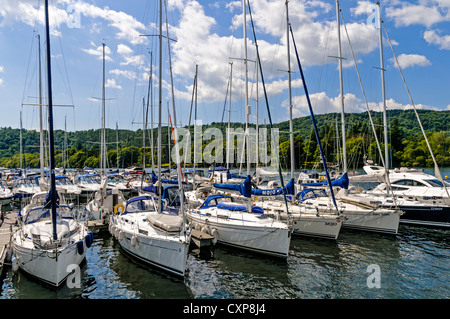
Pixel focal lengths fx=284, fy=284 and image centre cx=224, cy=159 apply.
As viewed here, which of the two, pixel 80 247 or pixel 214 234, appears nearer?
pixel 80 247

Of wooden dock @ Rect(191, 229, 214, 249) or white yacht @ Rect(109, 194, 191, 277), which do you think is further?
wooden dock @ Rect(191, 229, 214, 249)

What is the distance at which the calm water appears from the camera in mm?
10969

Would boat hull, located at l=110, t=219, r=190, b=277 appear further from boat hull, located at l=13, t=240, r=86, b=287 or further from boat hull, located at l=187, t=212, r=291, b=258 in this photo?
boat hull, located at l=187, t=212, r=291, b=258

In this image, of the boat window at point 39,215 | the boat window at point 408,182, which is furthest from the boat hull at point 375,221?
the boat window at point 39,215

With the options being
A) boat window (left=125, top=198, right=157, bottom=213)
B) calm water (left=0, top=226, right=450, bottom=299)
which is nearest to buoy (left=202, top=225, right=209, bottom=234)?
calm water (left=0, top=226, right=450, bottom=299)

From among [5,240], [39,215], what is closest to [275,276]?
[39,215]

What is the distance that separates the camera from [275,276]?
12734 millimetres

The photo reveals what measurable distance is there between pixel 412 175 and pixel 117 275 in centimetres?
2436

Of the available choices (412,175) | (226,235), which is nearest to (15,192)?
(226,235)

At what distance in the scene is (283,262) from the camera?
14328 mm

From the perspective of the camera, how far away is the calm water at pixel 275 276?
Answer: 10969mm

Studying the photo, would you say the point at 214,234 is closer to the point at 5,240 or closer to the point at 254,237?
the point at 254,237

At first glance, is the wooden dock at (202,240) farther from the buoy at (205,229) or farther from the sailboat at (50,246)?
the sailboat at (50,246)

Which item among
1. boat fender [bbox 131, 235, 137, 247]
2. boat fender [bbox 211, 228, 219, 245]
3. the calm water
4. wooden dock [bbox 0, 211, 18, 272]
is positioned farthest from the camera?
boat fender [bbox 211, 228, 219, 245]
